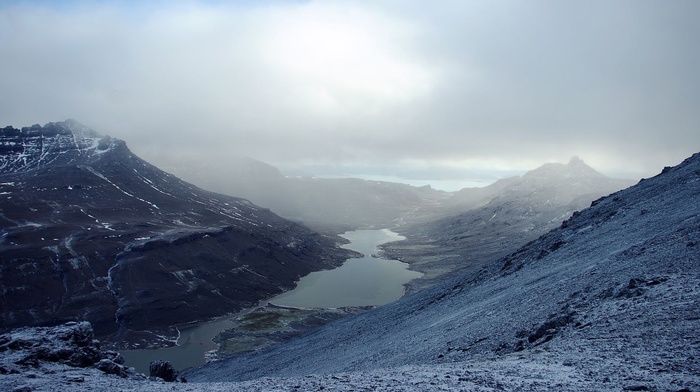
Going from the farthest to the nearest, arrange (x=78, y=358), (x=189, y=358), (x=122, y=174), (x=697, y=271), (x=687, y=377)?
(x=122, y=174) → (x=189, y=358) → (x=78, y=358) → (x=697, y=271) → (x=687, y=377)

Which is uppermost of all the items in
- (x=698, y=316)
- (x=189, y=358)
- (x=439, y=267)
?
(x=698, y=316)

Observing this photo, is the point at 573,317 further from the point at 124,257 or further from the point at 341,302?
the point at 124,257

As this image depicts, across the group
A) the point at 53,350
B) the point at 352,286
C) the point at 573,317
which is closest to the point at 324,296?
the point at 352,286

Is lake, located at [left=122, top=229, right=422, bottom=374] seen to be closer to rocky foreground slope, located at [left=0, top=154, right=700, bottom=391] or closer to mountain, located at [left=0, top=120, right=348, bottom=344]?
mountain, located at [left=0, top=120, right=348, bottom=344]

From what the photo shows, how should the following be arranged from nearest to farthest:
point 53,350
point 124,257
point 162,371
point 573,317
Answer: point 573,317 → point 53,350 → point 162,371 → point 124,257

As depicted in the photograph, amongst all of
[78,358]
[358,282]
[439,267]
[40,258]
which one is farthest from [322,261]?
[78,358]

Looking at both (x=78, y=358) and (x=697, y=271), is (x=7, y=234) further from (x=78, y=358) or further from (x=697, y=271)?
(x=697, y=271)

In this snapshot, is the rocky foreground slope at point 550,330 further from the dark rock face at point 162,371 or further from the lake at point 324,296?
the lake at point 324,296

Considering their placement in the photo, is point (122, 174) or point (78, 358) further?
point (122, 174)

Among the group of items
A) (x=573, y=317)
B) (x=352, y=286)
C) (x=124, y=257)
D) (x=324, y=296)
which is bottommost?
(x=324, y=296)
